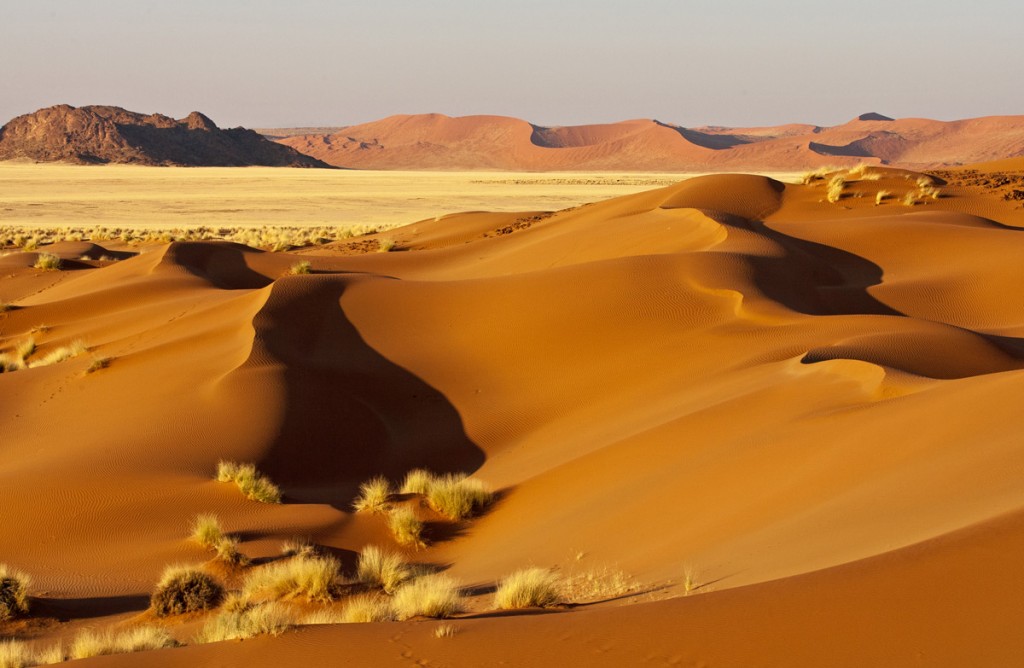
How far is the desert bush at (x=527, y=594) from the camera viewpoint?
6.21 meters

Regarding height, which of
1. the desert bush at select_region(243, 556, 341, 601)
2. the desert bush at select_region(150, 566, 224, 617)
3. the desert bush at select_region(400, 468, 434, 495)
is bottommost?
the desert bush at select_region(400, 468, 434, 495)

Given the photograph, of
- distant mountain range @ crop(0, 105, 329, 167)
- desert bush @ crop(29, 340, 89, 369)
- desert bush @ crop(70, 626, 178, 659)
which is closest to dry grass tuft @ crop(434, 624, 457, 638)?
desert bush @ crop(70, 626, 178, 659)

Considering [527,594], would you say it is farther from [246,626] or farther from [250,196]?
[250,196]

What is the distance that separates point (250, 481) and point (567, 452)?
3200 millimetres

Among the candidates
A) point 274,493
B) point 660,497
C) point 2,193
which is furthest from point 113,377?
point 2,193

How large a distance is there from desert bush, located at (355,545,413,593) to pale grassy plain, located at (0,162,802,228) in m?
41.1

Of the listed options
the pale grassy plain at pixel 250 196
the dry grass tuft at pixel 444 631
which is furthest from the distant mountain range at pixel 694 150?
the dry grass tuft at pixel 444 631

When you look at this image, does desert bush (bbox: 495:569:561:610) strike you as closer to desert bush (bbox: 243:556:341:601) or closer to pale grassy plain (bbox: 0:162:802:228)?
desert bush (bbox: 243:556:341:601)

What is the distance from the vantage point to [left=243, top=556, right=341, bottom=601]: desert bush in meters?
7.47

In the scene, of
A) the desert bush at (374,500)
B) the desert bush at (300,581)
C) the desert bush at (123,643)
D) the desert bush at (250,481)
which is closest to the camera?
the desert bush at (123,643)

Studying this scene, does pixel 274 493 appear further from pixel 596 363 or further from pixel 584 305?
pixel 584 305

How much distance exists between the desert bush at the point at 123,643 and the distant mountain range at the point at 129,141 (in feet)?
365

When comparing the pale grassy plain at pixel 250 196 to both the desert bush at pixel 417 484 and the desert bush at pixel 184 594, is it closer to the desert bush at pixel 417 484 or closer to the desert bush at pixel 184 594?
the desert bush at pixel 417 484

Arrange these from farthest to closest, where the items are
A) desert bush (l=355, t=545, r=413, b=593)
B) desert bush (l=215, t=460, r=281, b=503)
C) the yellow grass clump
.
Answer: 1. the yellow grass clump
2. desert bush (l=215, t=460, r=281, b=503)
3. desert bush (l=355, t=545, r=413, b=593)
